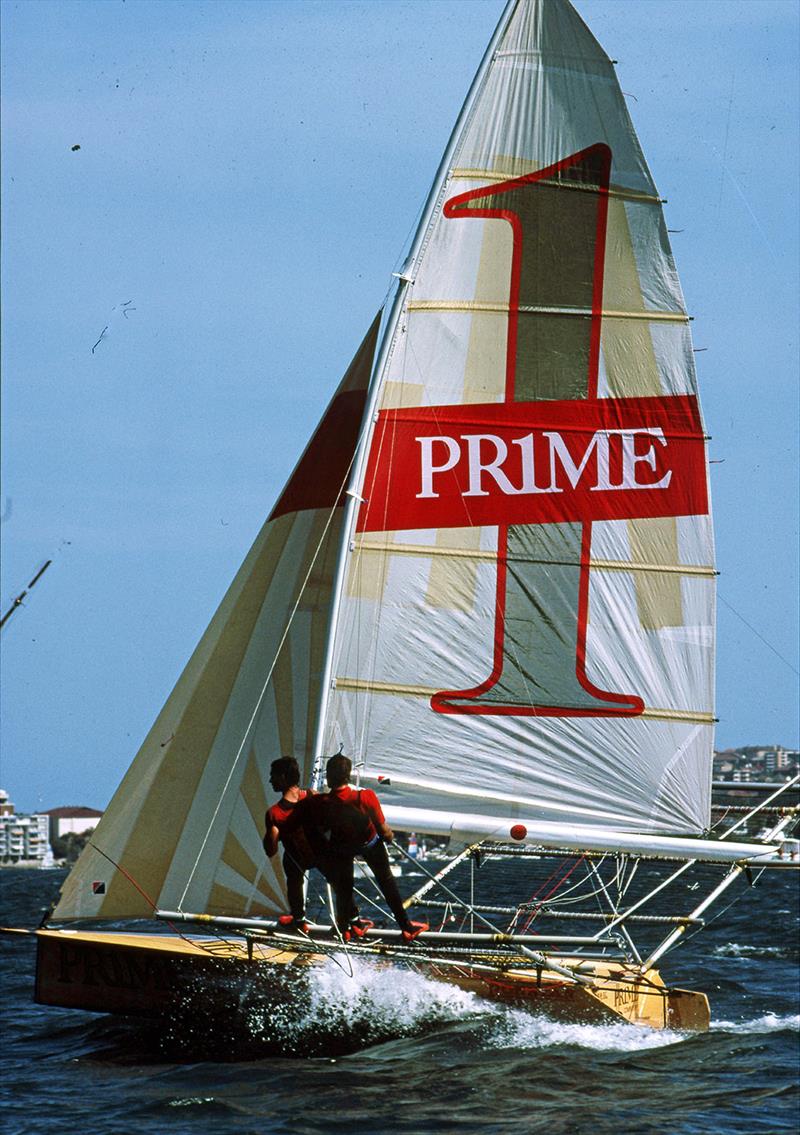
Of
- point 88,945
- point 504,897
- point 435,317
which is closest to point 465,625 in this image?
point 435,317

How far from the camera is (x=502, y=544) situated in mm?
15000

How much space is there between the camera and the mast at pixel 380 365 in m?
14.4

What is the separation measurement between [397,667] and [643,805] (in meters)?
2.60

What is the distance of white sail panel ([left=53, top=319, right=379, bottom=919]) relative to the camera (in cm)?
1428

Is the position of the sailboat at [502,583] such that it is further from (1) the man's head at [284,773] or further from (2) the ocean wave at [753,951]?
(2) the ocean wave at [753,951]

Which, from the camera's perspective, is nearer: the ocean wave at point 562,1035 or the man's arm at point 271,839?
the man's arm at point 271,839

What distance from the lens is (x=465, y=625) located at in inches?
585

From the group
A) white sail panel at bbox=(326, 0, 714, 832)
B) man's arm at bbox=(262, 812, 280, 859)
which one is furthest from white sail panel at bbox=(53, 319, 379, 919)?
man's arm at bbox=(262, 812, 280, 859)

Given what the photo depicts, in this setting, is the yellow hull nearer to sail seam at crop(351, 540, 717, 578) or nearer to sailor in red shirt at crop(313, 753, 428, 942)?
sailor in red shirt at crop(313, 753, 428, 942)

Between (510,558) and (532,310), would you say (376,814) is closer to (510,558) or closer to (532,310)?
(510,558)

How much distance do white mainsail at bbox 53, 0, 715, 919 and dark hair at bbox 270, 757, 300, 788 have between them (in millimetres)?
873

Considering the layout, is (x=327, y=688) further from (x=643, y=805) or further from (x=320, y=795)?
(x=643, y=805)

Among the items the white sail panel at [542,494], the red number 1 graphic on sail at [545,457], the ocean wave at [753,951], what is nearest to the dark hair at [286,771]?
the white sail panel at [542,494]

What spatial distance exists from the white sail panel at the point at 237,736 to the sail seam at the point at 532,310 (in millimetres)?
694
